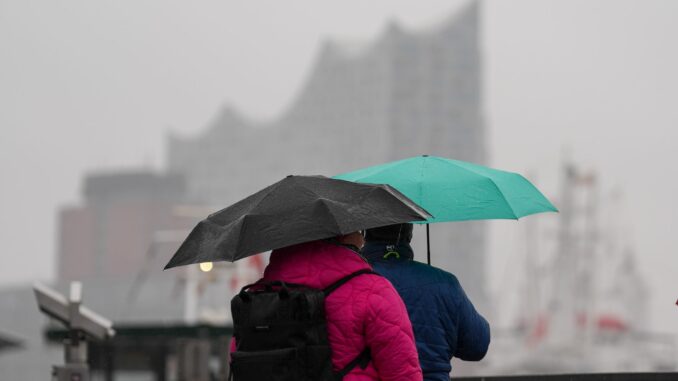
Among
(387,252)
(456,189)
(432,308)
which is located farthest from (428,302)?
(456,189)

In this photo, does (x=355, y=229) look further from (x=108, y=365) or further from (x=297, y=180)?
(x=108, y=365)

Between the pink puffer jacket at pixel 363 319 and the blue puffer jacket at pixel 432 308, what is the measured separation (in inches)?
25.1

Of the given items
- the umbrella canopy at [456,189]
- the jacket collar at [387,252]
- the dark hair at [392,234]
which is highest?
the umbrella canopy at [456,189]

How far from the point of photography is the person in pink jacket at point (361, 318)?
4211 millimetres

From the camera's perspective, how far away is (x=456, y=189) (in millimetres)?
5949

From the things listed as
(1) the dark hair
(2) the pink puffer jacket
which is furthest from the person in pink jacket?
(1) the dark hair

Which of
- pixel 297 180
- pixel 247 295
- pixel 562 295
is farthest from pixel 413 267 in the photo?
pixel 562 295

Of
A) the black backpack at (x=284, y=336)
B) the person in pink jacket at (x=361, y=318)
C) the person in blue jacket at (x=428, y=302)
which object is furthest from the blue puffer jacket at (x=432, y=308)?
the black backpack at (x=284, y=336)

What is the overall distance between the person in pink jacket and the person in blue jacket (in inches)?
24.4

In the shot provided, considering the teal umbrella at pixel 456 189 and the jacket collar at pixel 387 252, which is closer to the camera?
the jacket collar at pixel 387 252

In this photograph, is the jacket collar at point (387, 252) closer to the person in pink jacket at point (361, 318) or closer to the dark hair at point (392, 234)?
the dark hair at point (392, 234)

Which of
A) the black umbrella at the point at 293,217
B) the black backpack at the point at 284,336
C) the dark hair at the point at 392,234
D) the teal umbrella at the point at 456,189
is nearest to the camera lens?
the black backpack at the point at 284,336

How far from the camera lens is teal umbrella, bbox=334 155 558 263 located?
5871 millimetres

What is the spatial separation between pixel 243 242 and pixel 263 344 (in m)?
0.43
